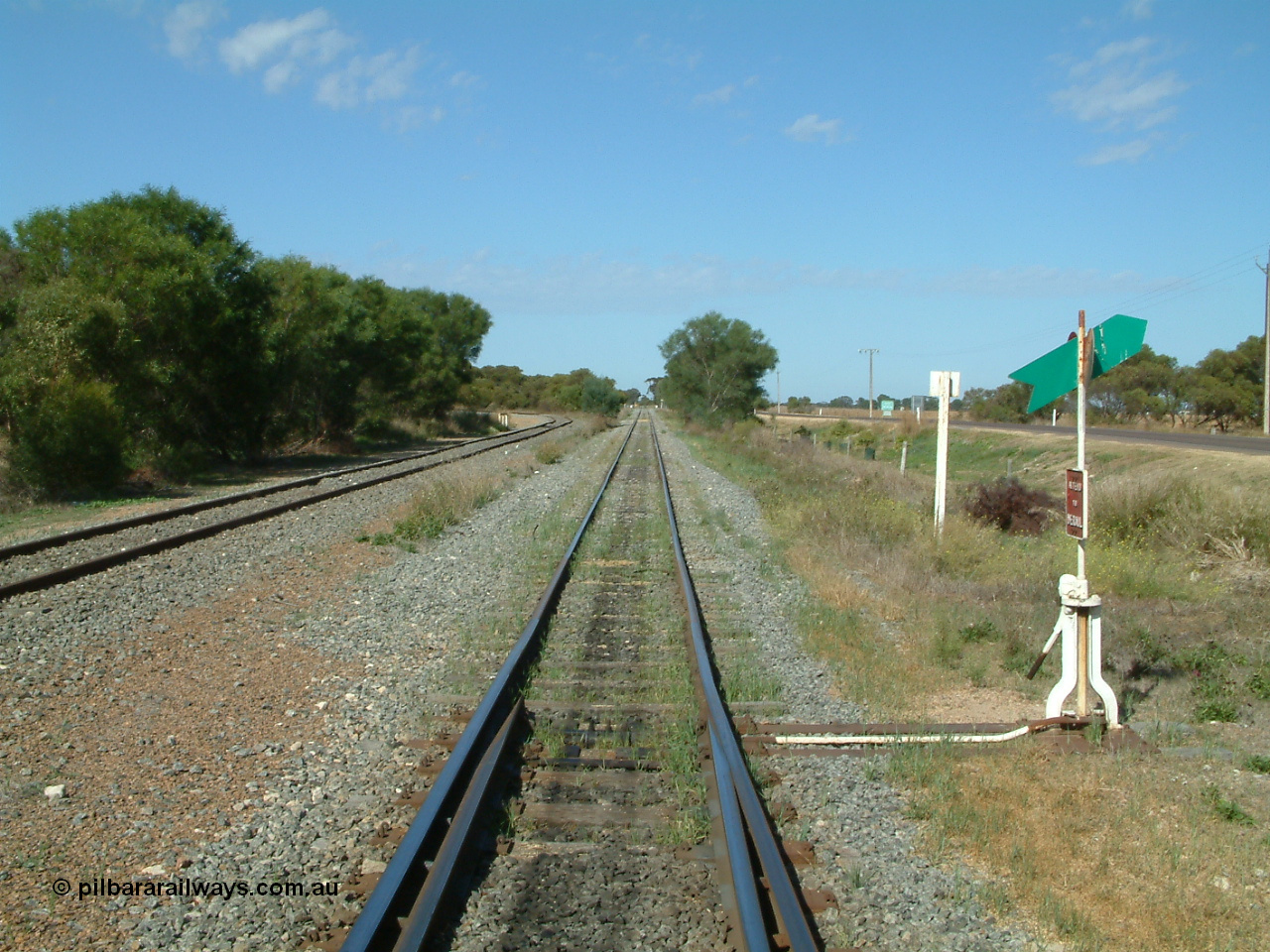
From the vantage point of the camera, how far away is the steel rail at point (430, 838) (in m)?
3.53

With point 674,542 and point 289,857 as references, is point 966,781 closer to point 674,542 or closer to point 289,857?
point 289,857

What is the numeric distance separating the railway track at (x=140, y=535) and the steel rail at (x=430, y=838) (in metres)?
6.39

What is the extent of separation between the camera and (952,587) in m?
10.8

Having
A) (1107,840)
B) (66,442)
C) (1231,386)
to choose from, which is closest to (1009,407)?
(1231,386)

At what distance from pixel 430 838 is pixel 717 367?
6121 centimetres

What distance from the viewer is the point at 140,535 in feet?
48.0

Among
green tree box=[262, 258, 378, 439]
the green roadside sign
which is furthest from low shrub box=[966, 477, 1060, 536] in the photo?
green tree box=[262, 258, 378, 439]

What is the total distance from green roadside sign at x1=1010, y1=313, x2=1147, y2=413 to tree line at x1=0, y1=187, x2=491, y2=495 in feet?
61.7

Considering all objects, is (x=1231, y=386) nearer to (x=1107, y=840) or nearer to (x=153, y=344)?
(x=153, y=344)

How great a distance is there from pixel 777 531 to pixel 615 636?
7.23m

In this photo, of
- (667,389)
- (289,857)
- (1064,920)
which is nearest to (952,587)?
(1064,920)

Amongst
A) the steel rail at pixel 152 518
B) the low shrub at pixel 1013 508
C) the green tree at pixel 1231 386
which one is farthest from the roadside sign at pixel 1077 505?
the green tree at pixel 1231 386

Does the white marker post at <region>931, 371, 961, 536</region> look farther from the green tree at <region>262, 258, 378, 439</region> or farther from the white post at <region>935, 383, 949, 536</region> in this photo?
the green tree at <region>262, 258, 378, 439</region>

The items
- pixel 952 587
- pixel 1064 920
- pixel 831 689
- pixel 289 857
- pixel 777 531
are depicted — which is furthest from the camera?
pixel 777 531
